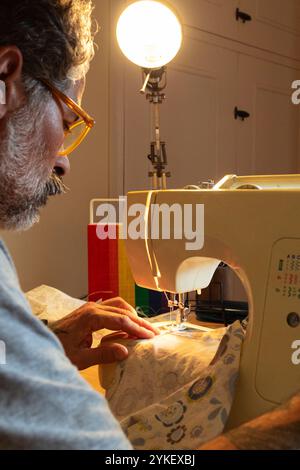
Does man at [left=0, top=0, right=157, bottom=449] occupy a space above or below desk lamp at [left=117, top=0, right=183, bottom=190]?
below

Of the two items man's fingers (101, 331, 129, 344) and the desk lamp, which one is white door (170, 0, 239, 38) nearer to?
the desk lamp

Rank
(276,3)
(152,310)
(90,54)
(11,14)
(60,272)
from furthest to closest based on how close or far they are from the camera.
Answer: (276,3), (60,272), (152,310), (90,54), (11,14)

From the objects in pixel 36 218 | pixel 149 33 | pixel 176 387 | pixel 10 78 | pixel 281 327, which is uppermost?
pixel 149 33

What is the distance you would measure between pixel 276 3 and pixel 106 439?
2.70 meters

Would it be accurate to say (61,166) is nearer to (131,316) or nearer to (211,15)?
(131,316)

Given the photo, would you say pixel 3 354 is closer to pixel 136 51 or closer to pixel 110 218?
pixel 136 51

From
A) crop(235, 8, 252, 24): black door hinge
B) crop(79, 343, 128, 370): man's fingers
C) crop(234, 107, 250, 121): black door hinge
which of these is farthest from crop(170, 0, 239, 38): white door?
→ crop(79, 343, 128, 370): man's fingers

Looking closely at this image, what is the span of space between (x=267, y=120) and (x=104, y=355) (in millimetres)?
2082

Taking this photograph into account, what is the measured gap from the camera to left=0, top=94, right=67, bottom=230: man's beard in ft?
1.90

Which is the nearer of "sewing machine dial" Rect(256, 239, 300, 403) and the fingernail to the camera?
"sewing machine dial" Rect(256, 239, 300, 403)

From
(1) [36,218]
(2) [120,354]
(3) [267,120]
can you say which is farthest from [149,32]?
(3) [267,120]

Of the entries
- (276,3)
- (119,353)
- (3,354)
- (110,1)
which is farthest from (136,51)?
(276,3)

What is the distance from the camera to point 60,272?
6.01 ft

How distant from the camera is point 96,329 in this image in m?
0.86
